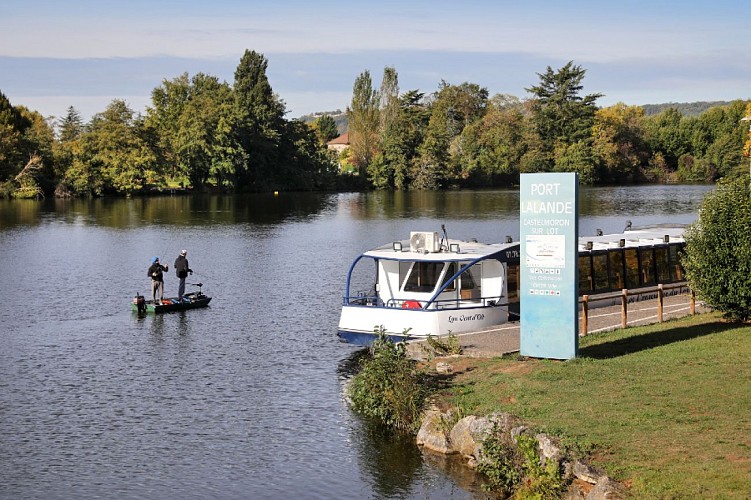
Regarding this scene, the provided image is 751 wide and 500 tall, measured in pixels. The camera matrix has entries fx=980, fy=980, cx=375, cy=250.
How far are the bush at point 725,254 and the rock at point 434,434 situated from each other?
11015 millimetres

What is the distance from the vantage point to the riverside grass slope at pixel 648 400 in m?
17.8

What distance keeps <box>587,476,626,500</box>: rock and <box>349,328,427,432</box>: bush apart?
767cm

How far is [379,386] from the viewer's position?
26312mm

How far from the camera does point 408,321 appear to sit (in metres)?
32.8

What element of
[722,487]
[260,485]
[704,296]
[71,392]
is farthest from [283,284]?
[722,487]

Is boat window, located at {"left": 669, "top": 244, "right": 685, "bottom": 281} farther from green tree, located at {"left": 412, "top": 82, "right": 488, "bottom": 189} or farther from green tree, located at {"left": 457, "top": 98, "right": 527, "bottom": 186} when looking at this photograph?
green tree, located at {"left": 457, "top": 98, "right": 527, "bottom": 186}

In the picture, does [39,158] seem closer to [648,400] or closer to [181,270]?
[181,270]

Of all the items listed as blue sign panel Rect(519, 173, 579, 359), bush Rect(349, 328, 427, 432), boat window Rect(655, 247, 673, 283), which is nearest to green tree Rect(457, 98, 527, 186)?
boat window Rect(655, 247, 673, 283)

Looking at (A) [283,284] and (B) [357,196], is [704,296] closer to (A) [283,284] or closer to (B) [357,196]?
(A) [283,284]

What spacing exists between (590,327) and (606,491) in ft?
50.9

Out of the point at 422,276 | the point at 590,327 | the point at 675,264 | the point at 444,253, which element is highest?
the point at 444,253

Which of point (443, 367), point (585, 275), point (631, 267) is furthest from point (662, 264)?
point (443, 367)

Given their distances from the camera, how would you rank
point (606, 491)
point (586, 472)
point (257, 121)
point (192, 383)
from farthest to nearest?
point (257, 121) → point (192, 383) → point (586, 472) → point (606, 491)

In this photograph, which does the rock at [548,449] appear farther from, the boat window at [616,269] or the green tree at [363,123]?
the green tree at [363,123]
